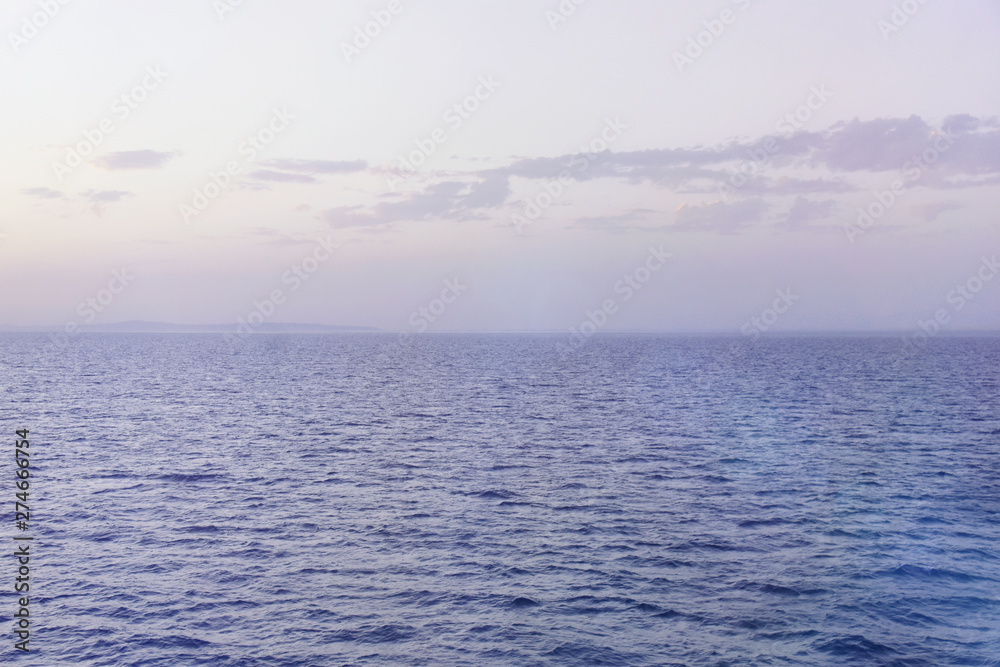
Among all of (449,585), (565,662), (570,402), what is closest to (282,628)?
(449,585)

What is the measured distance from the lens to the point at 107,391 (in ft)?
292

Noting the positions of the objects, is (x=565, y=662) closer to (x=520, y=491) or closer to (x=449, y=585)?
(x=449, y=585)

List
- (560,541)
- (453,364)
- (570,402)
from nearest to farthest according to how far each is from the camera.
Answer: (560,541) → (570,402) → (453,364)

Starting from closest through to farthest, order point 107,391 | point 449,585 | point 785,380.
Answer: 1. point 449,585
2. point 107,391
3. point 785,380

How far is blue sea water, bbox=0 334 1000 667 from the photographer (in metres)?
22.6

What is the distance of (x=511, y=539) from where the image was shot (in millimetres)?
32000

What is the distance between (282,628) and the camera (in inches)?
924

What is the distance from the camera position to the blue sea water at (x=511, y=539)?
891 inches

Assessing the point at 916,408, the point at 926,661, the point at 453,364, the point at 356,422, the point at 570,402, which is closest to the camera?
the point at 926,661

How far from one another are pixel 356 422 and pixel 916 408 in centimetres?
5941

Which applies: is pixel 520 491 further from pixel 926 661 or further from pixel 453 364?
pixel 453 364

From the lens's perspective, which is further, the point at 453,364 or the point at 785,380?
the point at 453,364

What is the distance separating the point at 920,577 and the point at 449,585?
19292 millimetres

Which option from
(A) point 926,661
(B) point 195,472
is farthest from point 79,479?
(A) point 926,661
